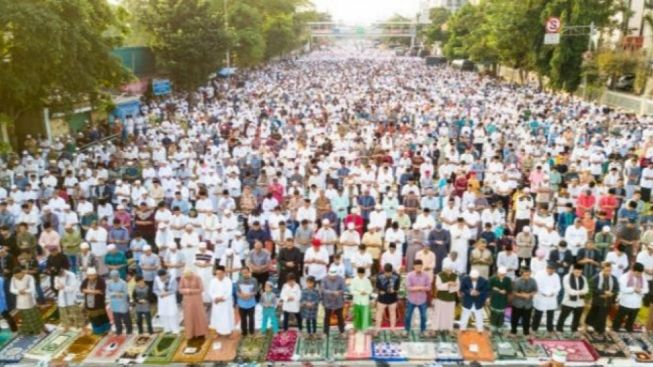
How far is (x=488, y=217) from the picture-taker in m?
10.5

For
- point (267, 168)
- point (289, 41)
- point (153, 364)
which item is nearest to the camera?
point (153, 364)

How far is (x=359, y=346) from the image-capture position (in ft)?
27.1

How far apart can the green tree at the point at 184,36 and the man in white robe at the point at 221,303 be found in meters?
22.8

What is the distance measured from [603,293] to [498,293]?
1.44 m

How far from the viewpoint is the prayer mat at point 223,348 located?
26.4 ft

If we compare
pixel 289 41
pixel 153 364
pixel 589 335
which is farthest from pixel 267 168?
pixel 289 41

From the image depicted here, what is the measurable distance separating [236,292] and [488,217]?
4706 millimetres

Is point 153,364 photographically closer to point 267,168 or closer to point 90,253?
point 90,253

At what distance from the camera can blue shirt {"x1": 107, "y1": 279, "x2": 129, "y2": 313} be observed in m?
8.37

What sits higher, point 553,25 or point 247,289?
point 553,25

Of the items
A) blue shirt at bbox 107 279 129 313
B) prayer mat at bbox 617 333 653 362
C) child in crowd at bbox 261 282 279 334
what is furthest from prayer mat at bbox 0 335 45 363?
prayer mat at bbox 617 333 653 362

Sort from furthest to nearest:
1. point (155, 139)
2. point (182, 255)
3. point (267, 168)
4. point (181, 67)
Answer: point (181, 67) < point (155, 139) < point (267, 168) < point (182, 255)

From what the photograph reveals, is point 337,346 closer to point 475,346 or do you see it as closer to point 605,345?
point 475,346

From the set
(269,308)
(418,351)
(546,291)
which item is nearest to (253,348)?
(269,308)
